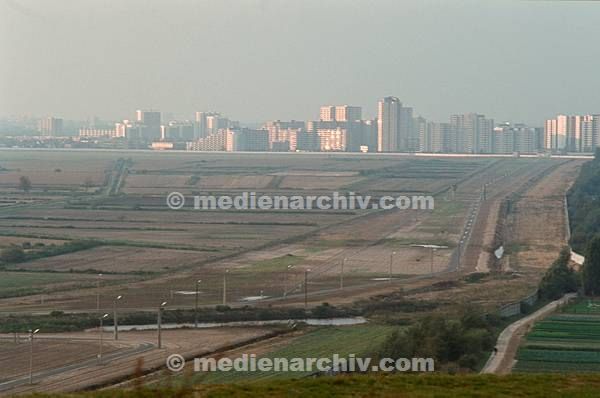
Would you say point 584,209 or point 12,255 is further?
point 584,209

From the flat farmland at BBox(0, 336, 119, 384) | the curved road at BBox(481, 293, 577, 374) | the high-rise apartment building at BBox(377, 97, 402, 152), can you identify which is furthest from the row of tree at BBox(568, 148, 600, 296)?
the high-rise apartment building at BBox(377, 97, 402, 152)

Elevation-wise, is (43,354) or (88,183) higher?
(88,183)

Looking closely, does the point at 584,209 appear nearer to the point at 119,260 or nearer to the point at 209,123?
the point at 119,260

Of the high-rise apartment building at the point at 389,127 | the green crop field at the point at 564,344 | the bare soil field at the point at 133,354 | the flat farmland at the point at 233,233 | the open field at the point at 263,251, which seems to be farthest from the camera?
the high-rise apartment building at the point at 389,127

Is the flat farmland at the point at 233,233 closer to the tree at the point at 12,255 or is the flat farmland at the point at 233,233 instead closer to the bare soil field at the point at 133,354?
the tree at the point at 12,255

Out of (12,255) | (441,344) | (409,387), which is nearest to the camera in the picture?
(409,387)

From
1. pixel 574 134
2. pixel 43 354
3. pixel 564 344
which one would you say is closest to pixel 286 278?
pixel 564 344

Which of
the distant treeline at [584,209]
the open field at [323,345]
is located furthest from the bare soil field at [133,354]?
the distant treeline at [584,209]
